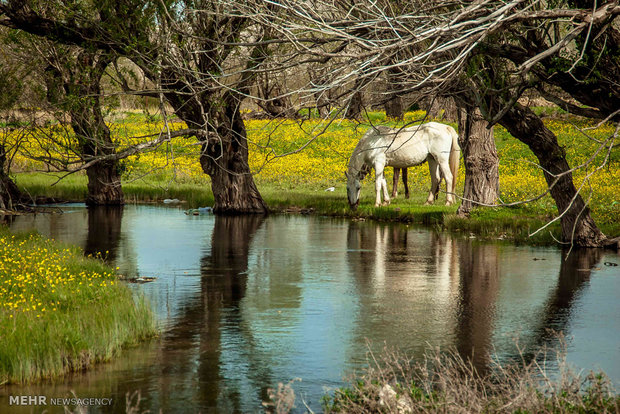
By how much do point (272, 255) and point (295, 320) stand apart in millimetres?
6841

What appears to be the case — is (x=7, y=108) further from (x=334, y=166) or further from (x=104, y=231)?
(x=334, y=166)

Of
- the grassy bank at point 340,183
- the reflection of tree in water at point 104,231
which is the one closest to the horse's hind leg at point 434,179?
the grassy bank at point 340,183

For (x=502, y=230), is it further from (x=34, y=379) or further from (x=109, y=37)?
(x=34, y=379)

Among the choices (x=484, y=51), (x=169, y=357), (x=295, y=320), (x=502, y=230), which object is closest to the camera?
(x=169, y=357)

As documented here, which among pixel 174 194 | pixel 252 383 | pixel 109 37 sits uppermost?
pixel 109 37

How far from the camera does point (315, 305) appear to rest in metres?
13.4

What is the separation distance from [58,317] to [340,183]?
2606cm

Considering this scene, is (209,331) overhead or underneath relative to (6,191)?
underneath

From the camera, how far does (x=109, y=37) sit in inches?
840

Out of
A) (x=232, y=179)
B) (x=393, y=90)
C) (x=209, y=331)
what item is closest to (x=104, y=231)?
(x=232, y=179)

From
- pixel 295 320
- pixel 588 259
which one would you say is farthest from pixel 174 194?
pixel 295 320

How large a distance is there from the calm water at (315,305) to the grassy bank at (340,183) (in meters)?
1.85

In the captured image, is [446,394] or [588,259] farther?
[588,259]

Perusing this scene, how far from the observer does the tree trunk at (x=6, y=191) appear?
2588cm
